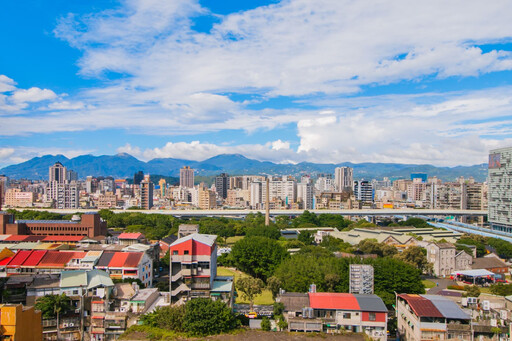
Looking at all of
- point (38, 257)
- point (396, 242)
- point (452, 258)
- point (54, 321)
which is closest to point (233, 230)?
point (396, 242)

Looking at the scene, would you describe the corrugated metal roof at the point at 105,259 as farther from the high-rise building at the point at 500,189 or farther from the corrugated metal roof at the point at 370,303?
the high-rise building at the point at 500,189

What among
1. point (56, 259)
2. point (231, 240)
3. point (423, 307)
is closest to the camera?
point (423, 307)

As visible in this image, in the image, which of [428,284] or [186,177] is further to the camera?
[186,177]

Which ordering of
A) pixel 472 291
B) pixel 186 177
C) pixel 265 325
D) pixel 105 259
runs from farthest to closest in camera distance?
pixel 186 177 < pixel 472 291 < pixel 105 259 < pixel 265 325

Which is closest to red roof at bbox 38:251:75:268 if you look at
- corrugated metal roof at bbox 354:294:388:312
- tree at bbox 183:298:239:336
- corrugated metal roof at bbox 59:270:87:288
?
corrugated metal roof at bbox 59:270:87:288

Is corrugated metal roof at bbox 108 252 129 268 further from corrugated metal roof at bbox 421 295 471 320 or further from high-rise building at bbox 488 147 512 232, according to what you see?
high-rise building at bbox 488 147 512 232

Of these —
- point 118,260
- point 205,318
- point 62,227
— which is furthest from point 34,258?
point 62,227

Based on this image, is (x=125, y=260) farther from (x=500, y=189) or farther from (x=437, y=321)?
(x=500, y=189)
